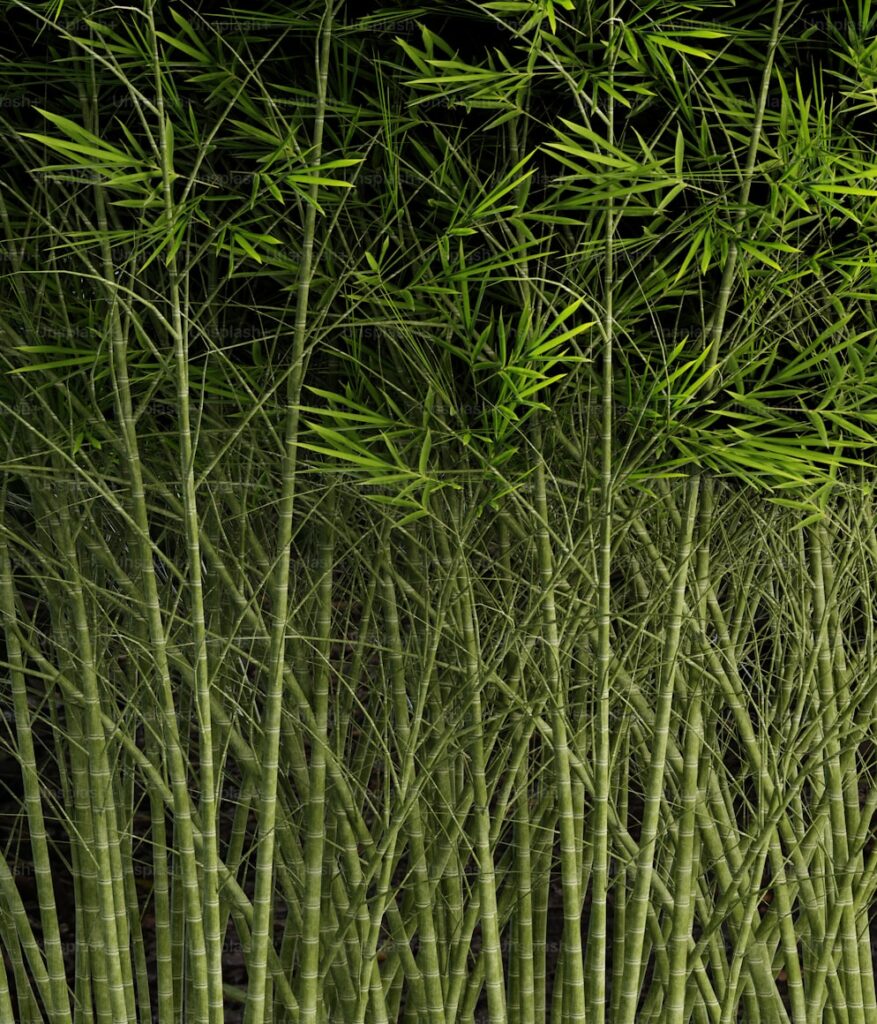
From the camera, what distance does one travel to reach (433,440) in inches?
113

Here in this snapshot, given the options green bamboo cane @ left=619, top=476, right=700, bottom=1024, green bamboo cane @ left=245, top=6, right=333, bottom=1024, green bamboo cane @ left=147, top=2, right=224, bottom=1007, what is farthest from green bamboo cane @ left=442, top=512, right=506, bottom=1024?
green bamboo cane @ left=147, top=2, right=224, bottom=1007

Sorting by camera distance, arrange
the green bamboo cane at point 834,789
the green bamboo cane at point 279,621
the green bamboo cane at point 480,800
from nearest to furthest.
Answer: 1. the green bamboo cane at point 279,621
2. the green bamboo cane at point 480,800
3. the green bamboo cane at point 834,789

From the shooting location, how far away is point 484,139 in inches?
114

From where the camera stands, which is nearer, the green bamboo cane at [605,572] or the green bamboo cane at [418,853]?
the green bamboo cane at [605,572]

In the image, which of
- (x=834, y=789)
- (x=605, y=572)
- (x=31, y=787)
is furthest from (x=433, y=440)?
(x=834, y=789)

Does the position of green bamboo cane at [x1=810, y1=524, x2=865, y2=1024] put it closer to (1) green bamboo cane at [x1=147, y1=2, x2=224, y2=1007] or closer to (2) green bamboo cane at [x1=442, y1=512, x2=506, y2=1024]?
(2) green bamboo cane at [x1=442, y1=512, x2=506, y2=1024]

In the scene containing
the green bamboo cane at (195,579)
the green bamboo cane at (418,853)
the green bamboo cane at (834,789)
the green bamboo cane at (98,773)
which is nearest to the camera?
the green bamboo cane at (195,579)

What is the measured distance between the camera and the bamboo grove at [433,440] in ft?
8.42

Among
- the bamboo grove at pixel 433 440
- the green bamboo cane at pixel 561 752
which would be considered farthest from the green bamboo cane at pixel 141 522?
the green bamboo cane at pixel 561 752

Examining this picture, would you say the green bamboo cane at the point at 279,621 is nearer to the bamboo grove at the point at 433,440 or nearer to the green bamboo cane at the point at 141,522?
the bamboo grove at the point at 433,440

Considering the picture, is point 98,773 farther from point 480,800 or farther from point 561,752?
point 561,752

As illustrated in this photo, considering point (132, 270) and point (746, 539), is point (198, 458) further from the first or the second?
point (746, 539)

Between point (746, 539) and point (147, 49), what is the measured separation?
75.6 inches

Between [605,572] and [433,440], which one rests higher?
[433,440]
